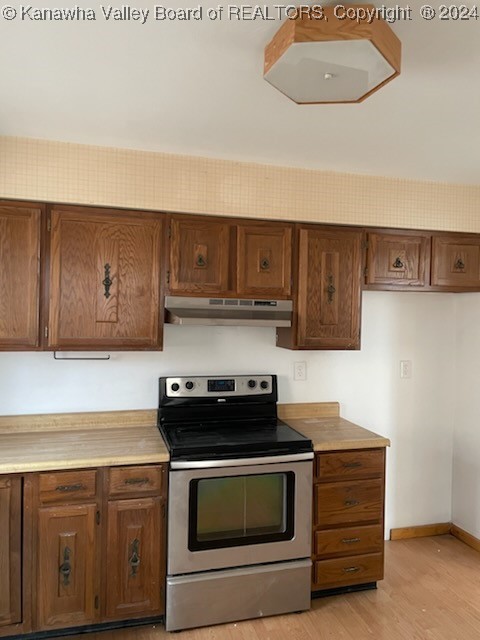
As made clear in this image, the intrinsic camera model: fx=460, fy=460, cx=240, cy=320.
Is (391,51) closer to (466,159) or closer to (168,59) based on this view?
(168,59)

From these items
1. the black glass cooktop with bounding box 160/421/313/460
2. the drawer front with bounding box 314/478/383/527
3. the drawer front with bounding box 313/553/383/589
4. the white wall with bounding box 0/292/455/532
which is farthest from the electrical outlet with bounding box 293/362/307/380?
the drawer front with bounding box 313/553/383/589

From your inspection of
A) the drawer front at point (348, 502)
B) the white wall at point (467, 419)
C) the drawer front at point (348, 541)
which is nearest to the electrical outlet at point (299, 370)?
the drawer front at point (348, 502)

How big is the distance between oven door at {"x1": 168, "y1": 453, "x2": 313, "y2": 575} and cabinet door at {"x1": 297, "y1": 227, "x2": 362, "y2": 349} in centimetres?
70

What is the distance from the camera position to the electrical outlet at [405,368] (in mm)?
3191

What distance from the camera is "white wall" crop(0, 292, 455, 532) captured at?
261 centimetres

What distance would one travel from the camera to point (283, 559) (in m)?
2.37

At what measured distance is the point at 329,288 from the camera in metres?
2.69

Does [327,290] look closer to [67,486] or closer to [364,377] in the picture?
[364,377]

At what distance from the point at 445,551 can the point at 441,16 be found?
10.2 ft

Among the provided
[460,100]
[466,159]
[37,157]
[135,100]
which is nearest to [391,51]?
[460,100]

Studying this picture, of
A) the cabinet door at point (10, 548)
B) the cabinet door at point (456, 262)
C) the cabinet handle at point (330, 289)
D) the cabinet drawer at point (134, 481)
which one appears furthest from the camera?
the cabinet door at point (456, 262)

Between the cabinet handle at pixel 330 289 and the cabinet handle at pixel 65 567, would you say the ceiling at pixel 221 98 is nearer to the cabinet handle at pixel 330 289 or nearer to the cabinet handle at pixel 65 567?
the cabinet handle at pixel 330 289

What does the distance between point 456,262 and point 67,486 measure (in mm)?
2539

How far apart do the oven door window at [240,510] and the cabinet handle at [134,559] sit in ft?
0.83
